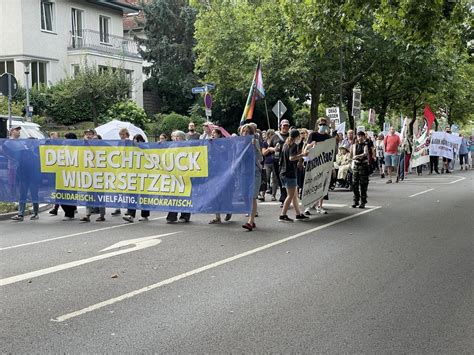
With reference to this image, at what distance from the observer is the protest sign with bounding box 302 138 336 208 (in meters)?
12.1

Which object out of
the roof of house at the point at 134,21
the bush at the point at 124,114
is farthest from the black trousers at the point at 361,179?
the roof of house at the point at 134,21

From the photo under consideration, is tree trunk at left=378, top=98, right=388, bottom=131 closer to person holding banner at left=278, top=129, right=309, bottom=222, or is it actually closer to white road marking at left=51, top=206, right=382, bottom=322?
person holding banner at left=278, top=129, right=309, bottom=222

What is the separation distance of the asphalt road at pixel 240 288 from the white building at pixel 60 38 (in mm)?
23228

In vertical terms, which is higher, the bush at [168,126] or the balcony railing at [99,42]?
the balcony railing at [99,42]

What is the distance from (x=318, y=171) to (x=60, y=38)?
26.1 metres

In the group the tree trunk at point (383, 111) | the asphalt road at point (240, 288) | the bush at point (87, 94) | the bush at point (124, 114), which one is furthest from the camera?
the tree trunk at point (383, 111)

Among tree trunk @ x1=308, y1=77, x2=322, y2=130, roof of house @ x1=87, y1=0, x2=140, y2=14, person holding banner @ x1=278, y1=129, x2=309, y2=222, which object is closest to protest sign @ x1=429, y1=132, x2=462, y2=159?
tree trunk @ x1=308, y1=77, x2=322, y2=130

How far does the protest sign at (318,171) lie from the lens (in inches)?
478

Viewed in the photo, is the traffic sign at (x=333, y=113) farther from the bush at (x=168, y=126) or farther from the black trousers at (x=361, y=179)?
the black trousers at (x=361, y=179)

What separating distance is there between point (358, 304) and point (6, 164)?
9.73 m

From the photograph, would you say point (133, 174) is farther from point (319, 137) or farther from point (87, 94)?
point (87, 94)

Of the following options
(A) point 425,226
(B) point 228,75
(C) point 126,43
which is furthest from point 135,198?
(C) point 126,43

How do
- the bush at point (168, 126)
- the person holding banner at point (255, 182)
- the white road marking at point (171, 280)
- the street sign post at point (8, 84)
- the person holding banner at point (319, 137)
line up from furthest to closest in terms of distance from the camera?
the bush at point (168, 126) < the street sign post at point (8, 84) < the person holding banner at point (319, 137) < the person holding banner at point (255, 182) < the white road marking at point (171, 280)

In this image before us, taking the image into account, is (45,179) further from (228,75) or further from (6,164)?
(228,75)
